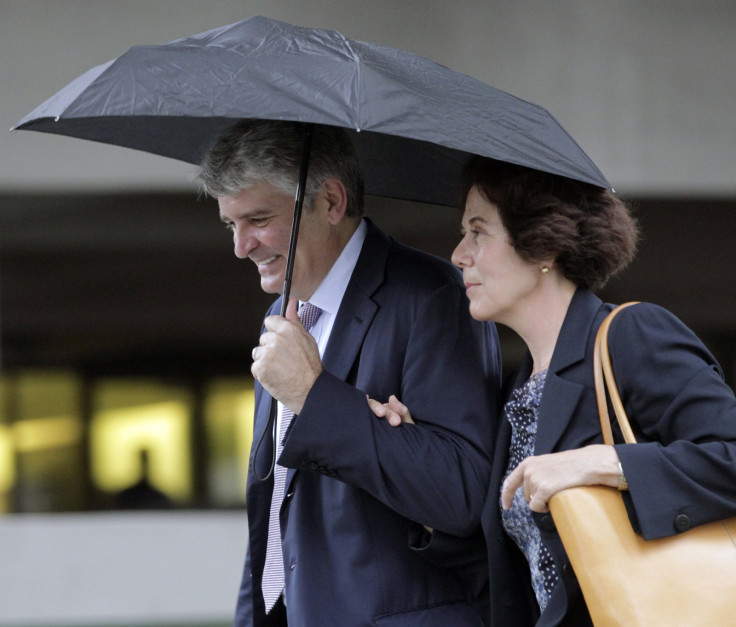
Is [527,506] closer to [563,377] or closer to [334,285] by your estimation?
[563,377]

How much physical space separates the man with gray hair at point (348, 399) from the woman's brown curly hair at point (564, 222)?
1.01ft

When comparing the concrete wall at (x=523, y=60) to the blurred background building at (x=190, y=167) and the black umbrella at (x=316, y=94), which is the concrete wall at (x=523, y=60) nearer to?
the blurred background building at (x=190, y=167)

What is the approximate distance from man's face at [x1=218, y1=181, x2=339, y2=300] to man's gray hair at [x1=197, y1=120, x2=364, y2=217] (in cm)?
2

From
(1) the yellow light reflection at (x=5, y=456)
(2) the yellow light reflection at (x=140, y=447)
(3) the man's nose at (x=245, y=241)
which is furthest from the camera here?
(2) the yellow light reflection at (x=140, y=447)

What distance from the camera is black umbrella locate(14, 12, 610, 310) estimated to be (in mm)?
2100

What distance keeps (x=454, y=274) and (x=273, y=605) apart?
2.89 ft

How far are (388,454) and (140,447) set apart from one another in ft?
24.9

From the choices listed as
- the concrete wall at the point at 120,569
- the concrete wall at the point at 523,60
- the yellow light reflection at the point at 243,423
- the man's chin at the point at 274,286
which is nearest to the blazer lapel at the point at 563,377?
the man's chin at the point at 274,286

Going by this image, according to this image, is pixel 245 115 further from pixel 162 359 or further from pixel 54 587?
pixel 162 359

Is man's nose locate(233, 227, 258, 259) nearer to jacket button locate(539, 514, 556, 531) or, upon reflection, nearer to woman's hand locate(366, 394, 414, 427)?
woman's hand locate(366, 394, 414, 427)

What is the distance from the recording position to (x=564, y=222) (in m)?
2.29

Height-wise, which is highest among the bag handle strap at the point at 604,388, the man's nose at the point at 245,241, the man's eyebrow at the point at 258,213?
the man's eyebrow at the point at 258,213

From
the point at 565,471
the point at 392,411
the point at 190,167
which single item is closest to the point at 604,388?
the point at 565,471

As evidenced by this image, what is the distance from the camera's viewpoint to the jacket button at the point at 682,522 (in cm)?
196
